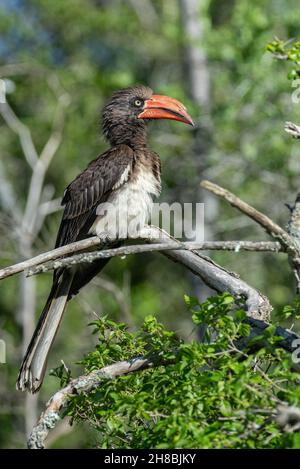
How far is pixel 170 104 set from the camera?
6316 millimetres

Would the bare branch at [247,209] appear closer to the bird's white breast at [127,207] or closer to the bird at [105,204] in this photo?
the bird at [105,204]

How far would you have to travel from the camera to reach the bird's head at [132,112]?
20.8ft

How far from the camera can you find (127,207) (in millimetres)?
5754

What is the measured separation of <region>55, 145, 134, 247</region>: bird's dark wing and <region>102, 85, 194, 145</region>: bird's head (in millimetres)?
342

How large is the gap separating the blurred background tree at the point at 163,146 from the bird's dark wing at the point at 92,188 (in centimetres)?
240

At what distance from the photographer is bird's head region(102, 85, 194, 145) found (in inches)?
249

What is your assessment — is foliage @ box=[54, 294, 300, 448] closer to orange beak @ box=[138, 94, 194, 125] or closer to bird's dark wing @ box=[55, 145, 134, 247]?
bird's dark wing @ box=[55, 145, 134, 247]

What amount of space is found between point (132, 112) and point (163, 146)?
531 cm

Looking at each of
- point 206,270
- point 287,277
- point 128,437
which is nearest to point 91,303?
point 287,277

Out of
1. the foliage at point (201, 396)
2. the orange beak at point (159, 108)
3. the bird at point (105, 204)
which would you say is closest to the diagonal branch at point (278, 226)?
the foliage at point (201, 396)

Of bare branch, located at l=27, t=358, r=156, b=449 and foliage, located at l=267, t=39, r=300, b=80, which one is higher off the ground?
foliage, located at l=267, t=39, r=300, b=80

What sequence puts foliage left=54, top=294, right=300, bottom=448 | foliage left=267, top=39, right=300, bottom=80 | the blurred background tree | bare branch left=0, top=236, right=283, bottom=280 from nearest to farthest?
foliage left=54, top=294, right=300, bottom=448
bare branch left=0, top=236, right=283, bottom=280
foliage left=267, top=39, right=300, bottom=80
the blurred background tree

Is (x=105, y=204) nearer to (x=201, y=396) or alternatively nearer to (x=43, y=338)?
(x=43, y=338)

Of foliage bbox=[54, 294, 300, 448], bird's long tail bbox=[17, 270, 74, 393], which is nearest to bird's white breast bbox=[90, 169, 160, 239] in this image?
bird's long tail bbox=[17, 270, 74, 393]
